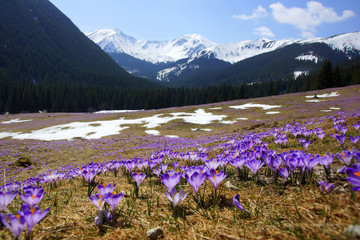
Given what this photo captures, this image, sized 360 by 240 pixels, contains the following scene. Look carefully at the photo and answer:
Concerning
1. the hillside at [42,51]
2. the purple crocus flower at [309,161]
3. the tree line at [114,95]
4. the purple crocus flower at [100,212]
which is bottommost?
the purple crocus flower at [100,212]

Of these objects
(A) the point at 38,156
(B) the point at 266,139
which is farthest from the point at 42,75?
(B) the point at 266,139

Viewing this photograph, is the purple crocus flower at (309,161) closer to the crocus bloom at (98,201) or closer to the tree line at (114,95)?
the crocus bloom at (98,201)

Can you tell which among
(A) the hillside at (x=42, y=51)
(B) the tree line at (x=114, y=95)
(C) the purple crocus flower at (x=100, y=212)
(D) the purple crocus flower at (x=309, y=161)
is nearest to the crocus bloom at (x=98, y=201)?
→ (C) the purple crocus flower at (x=100, y=212)

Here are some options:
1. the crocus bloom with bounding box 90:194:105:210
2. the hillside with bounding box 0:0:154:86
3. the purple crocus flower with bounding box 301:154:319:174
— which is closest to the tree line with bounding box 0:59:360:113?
the hillside with bounding box 0:0:154:86

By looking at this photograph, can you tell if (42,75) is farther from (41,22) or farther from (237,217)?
(237,217)

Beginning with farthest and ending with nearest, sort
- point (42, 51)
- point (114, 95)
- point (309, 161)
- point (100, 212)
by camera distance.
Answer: point (42, 51), point (114, 95), point (309, 161), point (100, 212)

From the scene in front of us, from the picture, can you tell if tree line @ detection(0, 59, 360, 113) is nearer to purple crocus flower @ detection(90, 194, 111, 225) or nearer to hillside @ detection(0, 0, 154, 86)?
hillside @ detection(0, 0, 154, 86)

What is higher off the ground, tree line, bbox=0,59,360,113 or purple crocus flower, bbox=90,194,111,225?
tree line, bbox=0,59,360,113

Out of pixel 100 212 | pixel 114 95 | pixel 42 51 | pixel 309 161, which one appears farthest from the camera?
pixel 42 51

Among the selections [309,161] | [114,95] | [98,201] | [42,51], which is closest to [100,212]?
[98,201]

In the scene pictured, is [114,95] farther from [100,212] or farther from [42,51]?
[100,212]

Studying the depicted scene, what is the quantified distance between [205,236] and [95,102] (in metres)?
104

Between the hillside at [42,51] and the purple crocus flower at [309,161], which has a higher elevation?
the hillside at [42,51]

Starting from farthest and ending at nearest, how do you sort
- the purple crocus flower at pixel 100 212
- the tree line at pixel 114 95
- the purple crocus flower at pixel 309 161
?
the tree line at pixel 114 95 → the purple crocus flower at pixel 309 161 → the purple crocus flower at pixel 100 212
